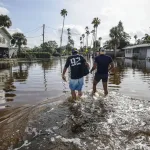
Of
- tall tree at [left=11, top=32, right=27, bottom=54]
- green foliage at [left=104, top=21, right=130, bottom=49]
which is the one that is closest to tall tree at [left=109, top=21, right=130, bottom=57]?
green foliage at [left=104, top=21, right=130, bottom=49]

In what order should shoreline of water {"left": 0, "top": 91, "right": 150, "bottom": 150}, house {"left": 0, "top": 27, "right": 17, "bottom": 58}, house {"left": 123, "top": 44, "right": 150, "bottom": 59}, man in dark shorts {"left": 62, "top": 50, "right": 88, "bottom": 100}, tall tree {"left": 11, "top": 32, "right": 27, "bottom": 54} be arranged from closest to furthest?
shoreline of water {"left": 0, "top": 91, "right": 150, "bottom": 150}, man in dark shorts {"left": 62, "top": 50, "right": 88, "bottom": 100}, house {"left": 0, "top": 27, "right": 17, "bottom": 58}, house {"left": 123, "top": 44, "right": 150, "bottom": 59}, tall tree {"left": 11, "top": 32, "right": 27, "bottom": 54}

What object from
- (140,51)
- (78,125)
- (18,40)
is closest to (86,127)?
(78,125)

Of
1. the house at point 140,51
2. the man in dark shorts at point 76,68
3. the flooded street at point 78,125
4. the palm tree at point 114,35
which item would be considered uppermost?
the palm tree at point 114,35

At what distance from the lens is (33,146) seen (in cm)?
463

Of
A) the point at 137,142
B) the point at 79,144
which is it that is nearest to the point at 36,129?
the point at 79,144

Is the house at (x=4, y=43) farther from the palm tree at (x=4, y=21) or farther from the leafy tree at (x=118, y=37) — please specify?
the leafy tree at (x=118, y=37)

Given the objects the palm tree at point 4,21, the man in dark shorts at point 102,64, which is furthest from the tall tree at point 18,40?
the man in dark shorts at point 102,64

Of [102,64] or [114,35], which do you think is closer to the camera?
[102,64]

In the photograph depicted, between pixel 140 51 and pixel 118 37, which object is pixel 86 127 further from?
pixel 118 37

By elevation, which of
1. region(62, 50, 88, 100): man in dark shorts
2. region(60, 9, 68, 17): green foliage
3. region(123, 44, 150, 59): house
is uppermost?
region(60, 9, 68, 17): green foliage

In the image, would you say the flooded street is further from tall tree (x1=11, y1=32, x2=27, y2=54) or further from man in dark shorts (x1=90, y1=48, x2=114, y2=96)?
tall tree (x1=11, y1=32, x2=27, y2=54)

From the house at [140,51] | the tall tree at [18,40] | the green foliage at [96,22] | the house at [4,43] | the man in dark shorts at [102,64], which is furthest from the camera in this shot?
the green foliage at [96,22]

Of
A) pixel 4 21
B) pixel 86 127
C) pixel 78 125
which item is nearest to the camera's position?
pixel 86 127

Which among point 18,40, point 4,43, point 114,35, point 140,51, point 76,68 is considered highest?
point 114,35
